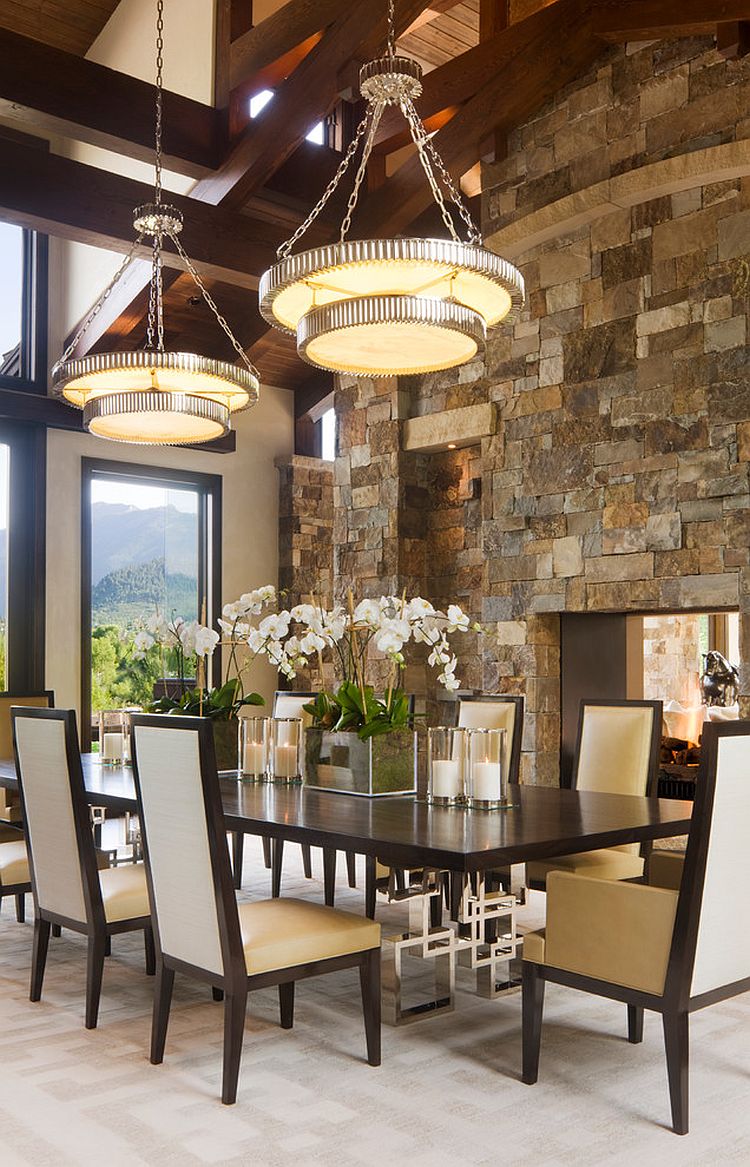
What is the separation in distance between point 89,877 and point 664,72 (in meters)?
5.06

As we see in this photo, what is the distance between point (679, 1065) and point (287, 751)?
67.5 inches

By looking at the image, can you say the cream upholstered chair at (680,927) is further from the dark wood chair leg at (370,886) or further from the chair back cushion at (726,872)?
the dark wood chair leg at (370,886)

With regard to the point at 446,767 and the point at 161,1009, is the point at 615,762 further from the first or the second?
the point at 161,1009

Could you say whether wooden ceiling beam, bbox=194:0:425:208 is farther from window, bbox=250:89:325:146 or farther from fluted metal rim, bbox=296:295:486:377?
fluted metal rim, bbox=296:295:486:377

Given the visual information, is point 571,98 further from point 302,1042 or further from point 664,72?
point 302,1042

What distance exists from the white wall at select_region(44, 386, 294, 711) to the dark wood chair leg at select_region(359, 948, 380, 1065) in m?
5.25

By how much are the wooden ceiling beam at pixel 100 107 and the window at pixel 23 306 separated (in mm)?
1714

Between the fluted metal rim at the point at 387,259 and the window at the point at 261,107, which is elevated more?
the window at the point at 261,107

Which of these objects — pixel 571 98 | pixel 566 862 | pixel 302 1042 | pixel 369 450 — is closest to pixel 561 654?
pixel 369 450

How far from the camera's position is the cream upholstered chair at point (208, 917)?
8.70 ft

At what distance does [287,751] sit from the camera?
3.78 m

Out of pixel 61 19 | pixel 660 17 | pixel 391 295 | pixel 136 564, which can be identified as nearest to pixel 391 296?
pixel 391 295

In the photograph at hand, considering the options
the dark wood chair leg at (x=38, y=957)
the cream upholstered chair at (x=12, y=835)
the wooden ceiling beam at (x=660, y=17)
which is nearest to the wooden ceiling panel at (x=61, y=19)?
the wooden ceiling beam at (x=660, y=17)

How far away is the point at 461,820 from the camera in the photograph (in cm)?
304
